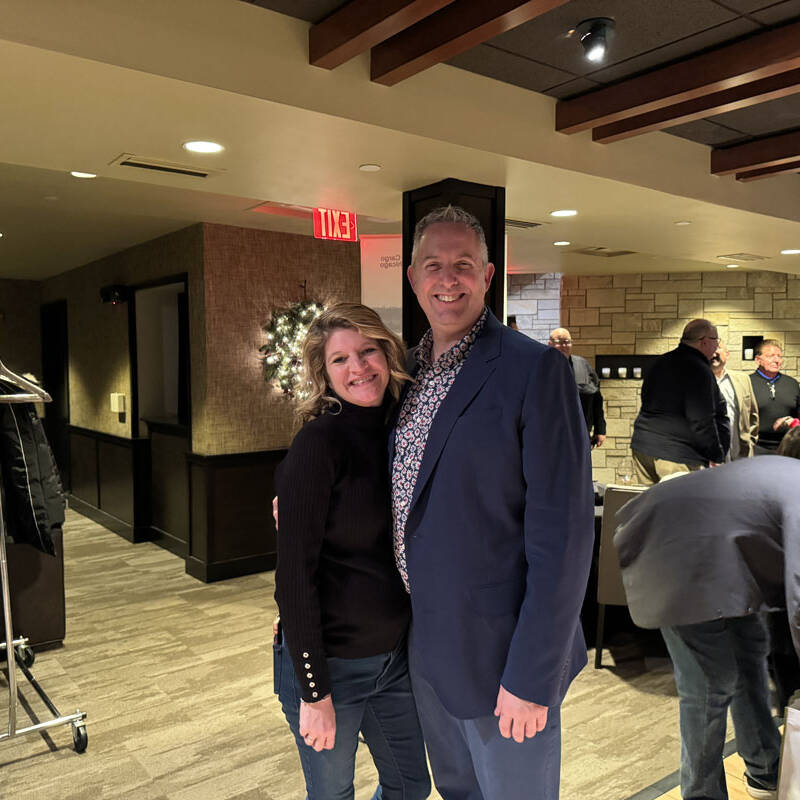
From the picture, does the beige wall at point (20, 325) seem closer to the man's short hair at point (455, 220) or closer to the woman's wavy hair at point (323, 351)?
the woman's wavy hair at point (323, 351)

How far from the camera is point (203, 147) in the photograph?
257 centimetres

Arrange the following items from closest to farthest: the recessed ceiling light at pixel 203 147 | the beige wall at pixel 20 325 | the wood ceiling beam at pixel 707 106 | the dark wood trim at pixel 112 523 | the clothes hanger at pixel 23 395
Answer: the wood ceiling beam at pixel 707 106 → the recessed ceiling light at pixel 203 147 → the clothes hanger at pixel 23 395 → the dark wood trim at pixel 112 523 → the beige wall at pixel 20 325

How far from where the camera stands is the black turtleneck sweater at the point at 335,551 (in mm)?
1449

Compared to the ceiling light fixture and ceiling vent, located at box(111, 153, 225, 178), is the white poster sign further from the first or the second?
the ceiling light fixture

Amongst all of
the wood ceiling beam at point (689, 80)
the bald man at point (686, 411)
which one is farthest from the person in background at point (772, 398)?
the wood ceiling beam at point (689, 80)

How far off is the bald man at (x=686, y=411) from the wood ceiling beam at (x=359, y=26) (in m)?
2.78

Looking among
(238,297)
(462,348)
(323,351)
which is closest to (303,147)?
(323,351)

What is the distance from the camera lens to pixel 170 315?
6.62 metres

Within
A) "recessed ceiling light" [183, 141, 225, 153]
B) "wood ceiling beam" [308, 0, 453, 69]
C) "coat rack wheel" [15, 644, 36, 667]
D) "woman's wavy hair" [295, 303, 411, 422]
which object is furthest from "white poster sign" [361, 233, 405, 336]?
"woman's wavy hair" [295, 303, 411, 422]

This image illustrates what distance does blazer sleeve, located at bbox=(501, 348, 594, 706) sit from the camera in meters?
1.32

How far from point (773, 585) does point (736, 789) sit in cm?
89

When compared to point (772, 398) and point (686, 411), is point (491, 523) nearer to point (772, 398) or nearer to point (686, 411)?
point (686, 411)

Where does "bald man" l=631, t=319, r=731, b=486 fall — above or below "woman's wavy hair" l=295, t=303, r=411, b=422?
below

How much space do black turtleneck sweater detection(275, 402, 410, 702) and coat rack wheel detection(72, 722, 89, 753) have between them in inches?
70.6
